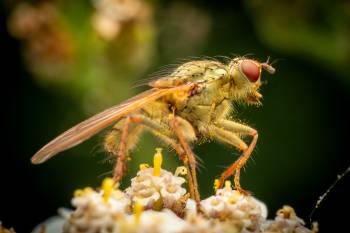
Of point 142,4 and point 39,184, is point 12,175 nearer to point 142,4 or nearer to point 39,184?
point 39,184

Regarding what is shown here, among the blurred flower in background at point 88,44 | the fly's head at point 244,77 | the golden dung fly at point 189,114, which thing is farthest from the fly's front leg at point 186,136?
the blurred flower in background at point 88,44

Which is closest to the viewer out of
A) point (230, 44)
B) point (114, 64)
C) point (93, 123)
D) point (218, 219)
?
point (218, 219)

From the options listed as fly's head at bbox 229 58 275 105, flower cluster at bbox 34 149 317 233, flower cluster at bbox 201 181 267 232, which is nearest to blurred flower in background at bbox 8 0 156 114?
fly's head at bbox 229 58 275 105

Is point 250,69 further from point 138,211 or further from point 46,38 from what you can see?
point 46,38

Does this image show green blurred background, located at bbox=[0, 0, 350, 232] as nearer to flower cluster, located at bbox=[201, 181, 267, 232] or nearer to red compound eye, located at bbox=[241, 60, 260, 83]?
red compound eye, located at bbox=[241, 60, 260, 83]

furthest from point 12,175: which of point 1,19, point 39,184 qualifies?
point 1,19
